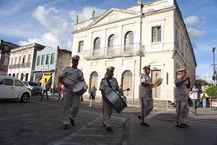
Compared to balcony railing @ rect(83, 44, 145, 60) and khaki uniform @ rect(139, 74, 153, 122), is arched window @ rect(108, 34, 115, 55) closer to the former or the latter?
balcony railing @ rect(83, 44, 145, 60)

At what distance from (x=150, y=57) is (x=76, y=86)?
52.9 ft

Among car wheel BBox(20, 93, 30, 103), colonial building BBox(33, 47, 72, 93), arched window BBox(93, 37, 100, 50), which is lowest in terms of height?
car wheel BBox(20, 93, 30, 103)

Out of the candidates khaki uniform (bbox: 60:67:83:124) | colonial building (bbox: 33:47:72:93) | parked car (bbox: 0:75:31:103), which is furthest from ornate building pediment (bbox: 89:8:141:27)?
khaki uniform (bbox: 60:67:83:124)

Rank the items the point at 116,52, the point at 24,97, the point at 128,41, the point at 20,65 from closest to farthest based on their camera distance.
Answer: the point at 24,97
the point at 116,52
the point at 128,41
the point at 20,65

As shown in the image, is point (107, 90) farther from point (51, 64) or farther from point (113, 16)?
point (51, 64)

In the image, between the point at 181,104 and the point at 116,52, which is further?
the point at 116,52

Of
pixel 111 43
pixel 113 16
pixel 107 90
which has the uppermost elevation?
pixel 113 16

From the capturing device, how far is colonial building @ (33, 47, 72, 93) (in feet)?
98.9

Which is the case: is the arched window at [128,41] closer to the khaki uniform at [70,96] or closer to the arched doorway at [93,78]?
the arched doorway at [93,78]

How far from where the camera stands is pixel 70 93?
5098 millimetres

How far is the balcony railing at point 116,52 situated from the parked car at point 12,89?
12179 millimetres

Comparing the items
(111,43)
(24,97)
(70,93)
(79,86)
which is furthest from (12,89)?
(111,43)

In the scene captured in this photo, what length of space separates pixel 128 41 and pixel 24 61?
80.6 ft

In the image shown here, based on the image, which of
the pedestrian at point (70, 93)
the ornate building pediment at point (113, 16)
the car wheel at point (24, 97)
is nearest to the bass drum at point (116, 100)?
the pedestrian at point (70, 93)
